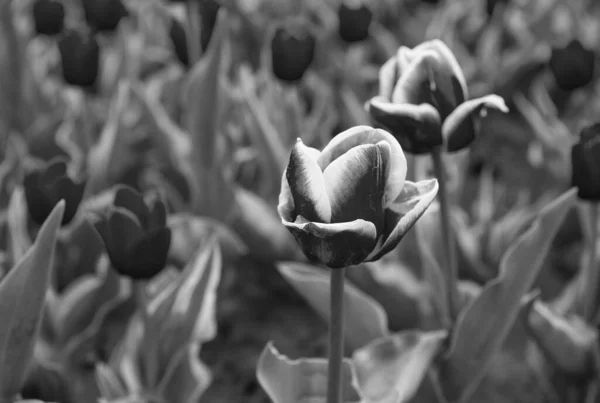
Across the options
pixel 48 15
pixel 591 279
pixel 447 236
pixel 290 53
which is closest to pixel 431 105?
pixel 447 236

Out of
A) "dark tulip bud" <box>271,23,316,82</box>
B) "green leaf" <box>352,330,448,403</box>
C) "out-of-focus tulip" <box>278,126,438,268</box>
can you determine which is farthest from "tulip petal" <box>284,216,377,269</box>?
"dark tulip bud" <box>271,23,316,82</box>

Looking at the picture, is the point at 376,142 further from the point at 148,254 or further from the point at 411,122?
the point at 148,254

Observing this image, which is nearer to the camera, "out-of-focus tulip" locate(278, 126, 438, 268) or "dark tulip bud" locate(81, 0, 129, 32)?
"out-of-focus tulip" locate(278, 126, 438, 268)

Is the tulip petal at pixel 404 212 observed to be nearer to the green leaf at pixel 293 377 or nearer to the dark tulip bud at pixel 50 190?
the green leaf at pixel 293 377

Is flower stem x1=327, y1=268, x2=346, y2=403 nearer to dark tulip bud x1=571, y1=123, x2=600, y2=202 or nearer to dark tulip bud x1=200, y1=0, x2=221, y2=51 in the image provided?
dark tulip bud x1=571, y1=123, x2=600, y2=202

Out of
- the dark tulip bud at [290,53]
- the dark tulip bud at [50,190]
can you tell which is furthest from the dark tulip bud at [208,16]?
the dark tulip bud at [50,190]
